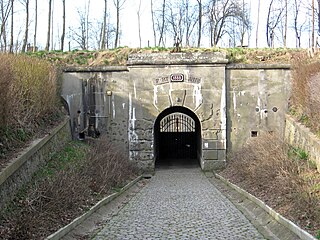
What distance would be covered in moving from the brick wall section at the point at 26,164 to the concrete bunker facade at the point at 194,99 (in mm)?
4976

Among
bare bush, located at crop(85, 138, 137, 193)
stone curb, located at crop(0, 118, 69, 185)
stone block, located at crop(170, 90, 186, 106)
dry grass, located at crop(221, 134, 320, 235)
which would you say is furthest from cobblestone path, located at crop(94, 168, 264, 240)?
stone block, located at crop(170, 90, 186, 106)

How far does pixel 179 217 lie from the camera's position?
34.9ft

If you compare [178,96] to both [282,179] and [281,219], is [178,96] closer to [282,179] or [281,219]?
[282,179]

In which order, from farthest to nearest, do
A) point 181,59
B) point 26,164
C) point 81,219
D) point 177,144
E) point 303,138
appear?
point 177,144
point 181,59
point 303,138
point 26,164
point 81,219

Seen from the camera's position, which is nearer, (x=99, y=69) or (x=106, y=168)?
(x=106, y=168)

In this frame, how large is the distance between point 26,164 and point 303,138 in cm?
881

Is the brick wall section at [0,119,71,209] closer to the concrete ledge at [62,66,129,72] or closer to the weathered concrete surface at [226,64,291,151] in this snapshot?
the concrete ledge at [62,66,129,72]


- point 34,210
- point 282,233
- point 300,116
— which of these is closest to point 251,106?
point 300,116

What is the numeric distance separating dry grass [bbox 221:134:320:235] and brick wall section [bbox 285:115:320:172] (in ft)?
0.91

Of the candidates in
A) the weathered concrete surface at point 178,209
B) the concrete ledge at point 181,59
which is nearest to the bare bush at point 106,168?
the weathered concrete surface at point 178,209

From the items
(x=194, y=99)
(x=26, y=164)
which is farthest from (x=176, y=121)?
(x=26, y=164)

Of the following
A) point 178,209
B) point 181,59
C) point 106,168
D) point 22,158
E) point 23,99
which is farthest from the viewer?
point 181,59

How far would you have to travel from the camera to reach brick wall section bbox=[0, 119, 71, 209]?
859 cm

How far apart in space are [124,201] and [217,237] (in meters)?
5.04
